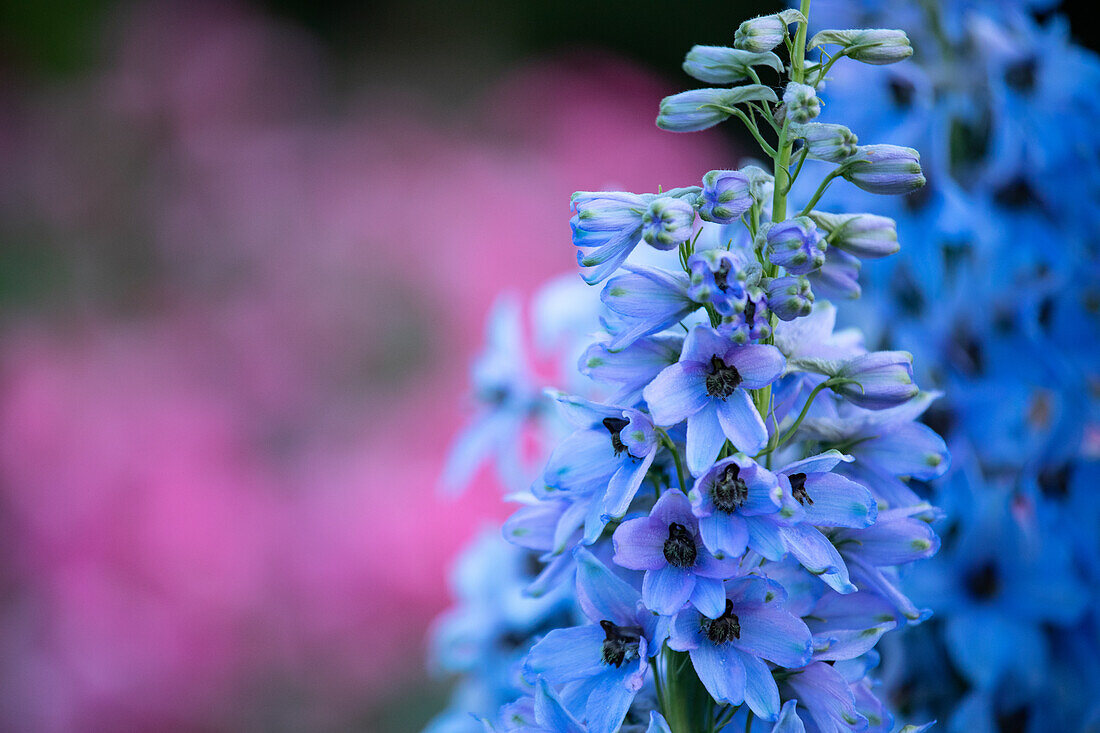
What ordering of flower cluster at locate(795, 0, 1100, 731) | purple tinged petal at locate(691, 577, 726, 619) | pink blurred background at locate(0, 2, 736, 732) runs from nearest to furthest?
purple tinged petal at locate(691, 577, 726, 619) → flower cluster at locate(795, 0, 1100, 731) → pink blurred background at locate(0, 2, 736, 732)

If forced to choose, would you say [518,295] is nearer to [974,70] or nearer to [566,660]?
[974,70]

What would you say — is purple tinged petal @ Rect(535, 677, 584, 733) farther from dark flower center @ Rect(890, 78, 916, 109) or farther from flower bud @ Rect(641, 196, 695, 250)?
dark flower center @ Rect(890, 78, 916, 109)

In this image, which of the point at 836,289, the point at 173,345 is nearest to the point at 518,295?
the point at 173,345

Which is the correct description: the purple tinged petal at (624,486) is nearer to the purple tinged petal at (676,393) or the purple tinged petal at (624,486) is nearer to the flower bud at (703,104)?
the purple tinged petal at (676,393)

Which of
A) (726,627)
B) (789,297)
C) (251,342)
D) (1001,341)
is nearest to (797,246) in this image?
(789,297)

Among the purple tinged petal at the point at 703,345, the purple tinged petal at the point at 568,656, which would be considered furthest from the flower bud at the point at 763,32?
the purple tinged petal at the point at 568,656

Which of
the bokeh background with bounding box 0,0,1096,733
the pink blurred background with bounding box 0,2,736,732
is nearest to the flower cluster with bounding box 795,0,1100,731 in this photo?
the pink blurred background with bounding box 0,2,736,732

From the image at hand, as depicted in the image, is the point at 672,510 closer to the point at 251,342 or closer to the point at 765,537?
the point at 765,537
